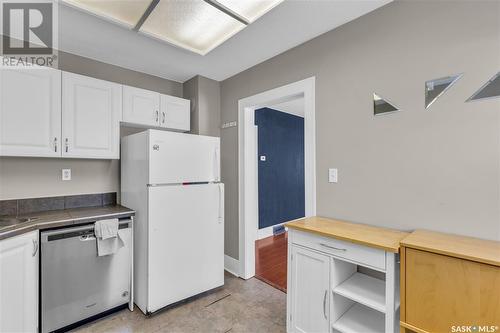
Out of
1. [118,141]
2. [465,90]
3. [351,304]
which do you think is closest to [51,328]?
[118,141]

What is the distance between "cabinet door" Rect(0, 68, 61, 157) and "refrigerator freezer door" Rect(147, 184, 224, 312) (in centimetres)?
101

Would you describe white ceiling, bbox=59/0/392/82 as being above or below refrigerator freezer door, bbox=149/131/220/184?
above

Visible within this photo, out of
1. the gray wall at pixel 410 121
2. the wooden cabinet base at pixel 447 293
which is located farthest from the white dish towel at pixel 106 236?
the wooden cabinet base at pixel 447 293

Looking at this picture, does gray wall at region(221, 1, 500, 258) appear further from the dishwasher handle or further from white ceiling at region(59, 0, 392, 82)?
the dishwasher handle

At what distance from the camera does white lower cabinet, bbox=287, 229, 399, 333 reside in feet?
4.64

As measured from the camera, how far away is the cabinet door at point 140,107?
2525 mm

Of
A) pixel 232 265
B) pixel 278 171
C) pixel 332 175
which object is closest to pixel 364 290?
pixel 332 175

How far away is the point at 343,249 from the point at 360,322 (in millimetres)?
555

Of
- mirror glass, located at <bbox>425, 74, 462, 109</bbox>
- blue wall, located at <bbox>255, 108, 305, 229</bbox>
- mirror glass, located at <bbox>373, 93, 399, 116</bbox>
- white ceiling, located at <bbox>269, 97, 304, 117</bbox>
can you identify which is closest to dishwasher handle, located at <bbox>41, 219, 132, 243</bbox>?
mirror glass, located at <bbox>373, 93, 399, 116</bbox>

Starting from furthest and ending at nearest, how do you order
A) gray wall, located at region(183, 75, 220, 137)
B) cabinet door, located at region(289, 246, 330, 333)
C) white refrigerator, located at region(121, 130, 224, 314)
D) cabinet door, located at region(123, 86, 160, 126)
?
gray wall, located at region(183, 75, 220, 137) < cabinet door, located at region(123, 86, 160, 126) < white refrigerator, located at region(121, 130, 224, 314) < cabinet door, located at region(289, 246, 330, 333)

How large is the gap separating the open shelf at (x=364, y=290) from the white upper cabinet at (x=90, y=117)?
2.44m

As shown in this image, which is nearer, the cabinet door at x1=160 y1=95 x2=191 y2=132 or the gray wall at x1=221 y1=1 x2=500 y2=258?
the gray wall at x1=221 y1=1 x2=500 y2=258

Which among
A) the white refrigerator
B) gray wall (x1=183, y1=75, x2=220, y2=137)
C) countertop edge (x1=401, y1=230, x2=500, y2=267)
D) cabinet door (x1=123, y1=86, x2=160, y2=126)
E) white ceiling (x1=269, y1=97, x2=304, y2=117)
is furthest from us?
white ceiling (x1=269, y1=97, x2=304, y2=117)

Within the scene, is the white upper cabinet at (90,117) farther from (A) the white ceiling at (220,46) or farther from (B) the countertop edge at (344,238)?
(B) the countertop edge at (344,238)
